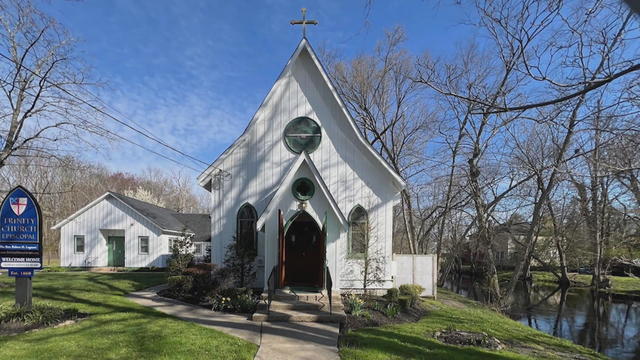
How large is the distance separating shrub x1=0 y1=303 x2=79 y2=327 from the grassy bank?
31.7 m

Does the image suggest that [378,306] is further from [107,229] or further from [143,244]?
[107,229]

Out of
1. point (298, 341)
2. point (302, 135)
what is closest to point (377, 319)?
point (298, 341)

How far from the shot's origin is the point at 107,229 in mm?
25141

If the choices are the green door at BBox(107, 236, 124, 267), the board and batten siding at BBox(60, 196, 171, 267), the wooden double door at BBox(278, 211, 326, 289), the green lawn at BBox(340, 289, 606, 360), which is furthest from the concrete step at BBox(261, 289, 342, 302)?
the green door at BBox(107, 236, 124, 267)

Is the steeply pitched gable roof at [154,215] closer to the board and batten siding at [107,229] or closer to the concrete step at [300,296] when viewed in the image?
the board and batten siding at [107,229]

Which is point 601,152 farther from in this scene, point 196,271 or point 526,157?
point 196,271

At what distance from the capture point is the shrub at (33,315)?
25.1ft

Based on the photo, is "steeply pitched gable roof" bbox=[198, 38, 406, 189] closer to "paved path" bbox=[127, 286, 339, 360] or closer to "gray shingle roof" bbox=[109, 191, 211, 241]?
"paved path" bbox=[127, 286, 339, 360]

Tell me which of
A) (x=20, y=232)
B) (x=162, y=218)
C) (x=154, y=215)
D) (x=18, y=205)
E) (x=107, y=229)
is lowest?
(x=107, y=229)

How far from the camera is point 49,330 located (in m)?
7.29

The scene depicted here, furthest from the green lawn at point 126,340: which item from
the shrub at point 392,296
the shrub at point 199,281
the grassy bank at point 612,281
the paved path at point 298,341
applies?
the grassy bank at point 612,281

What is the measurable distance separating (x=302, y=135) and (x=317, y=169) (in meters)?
1.42

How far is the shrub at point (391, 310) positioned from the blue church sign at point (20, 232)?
8.89 metres

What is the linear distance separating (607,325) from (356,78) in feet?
64.3
